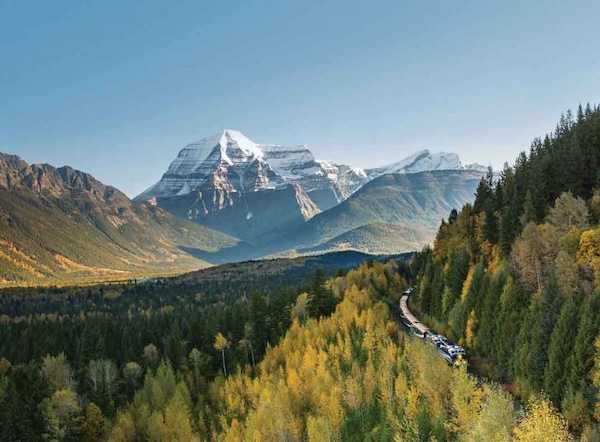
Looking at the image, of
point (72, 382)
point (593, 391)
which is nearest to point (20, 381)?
point (72, 382)

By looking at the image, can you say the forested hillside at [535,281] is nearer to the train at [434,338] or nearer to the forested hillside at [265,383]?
the train at [434,338]

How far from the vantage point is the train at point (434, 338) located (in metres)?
96.7

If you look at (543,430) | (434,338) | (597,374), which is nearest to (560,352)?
(597,374)

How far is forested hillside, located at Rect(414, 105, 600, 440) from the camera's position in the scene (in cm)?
7462

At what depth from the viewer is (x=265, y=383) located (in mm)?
111312

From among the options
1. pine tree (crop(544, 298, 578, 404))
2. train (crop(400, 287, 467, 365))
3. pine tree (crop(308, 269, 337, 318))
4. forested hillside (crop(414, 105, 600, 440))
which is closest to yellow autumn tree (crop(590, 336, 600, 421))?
forested hillside (crop(414, 105, 600, 440))

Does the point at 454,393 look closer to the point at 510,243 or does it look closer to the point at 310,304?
the point at 510,243

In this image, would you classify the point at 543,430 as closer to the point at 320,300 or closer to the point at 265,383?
the point at 265,383

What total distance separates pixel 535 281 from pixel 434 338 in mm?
24091

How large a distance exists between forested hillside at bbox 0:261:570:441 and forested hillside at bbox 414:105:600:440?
23.4 ft

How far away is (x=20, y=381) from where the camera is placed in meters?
122

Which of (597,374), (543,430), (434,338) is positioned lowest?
(434,338)

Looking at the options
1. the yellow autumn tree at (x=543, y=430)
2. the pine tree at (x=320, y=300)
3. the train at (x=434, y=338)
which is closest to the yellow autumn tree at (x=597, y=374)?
the yellow autumn tree at (x=543, y=430)

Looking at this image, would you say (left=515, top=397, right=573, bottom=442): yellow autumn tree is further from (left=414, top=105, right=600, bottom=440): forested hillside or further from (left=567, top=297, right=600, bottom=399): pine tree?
(left=567, top=297, right=600, bottom=399): pine tree
